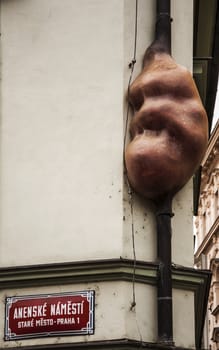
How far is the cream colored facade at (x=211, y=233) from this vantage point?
49750 millimetres

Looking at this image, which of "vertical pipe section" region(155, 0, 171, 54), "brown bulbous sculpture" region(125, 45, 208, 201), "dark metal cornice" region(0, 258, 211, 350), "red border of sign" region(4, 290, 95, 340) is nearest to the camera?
"red border of sign" region(4, 290, 95, 340)

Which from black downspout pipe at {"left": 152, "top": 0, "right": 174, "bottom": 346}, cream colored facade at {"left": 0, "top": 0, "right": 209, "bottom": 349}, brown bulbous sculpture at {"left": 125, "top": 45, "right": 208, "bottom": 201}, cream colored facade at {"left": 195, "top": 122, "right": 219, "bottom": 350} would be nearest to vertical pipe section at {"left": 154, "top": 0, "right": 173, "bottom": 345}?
black downspout pipe at {"left": 152, "top": 0, "right": 174, "bottom": 346}

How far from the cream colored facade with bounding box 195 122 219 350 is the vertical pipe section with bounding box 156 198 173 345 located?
33.5 m

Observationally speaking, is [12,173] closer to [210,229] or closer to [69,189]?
[69,189]

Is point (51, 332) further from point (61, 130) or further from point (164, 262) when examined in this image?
point (61, 130)

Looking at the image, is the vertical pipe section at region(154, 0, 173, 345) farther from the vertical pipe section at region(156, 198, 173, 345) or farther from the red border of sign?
the red border of sign

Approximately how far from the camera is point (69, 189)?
49.5 feet

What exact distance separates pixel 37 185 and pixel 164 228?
1867mm

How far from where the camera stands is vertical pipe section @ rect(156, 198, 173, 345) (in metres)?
14.4

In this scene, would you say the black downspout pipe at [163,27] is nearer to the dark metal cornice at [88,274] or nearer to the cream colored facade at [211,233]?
the dark metal cornice at [88,274]

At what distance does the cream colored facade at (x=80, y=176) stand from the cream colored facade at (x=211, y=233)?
33374 mm

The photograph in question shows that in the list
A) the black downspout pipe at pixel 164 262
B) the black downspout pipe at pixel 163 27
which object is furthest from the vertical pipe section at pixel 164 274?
the black downspout pipe at pixel 163 27

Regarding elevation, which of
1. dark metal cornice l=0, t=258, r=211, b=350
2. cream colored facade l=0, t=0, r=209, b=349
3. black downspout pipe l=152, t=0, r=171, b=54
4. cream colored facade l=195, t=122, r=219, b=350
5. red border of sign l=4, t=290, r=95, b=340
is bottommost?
red border of sign l=4, t=290, r=95, b=340

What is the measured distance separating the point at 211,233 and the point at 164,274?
37.9m
